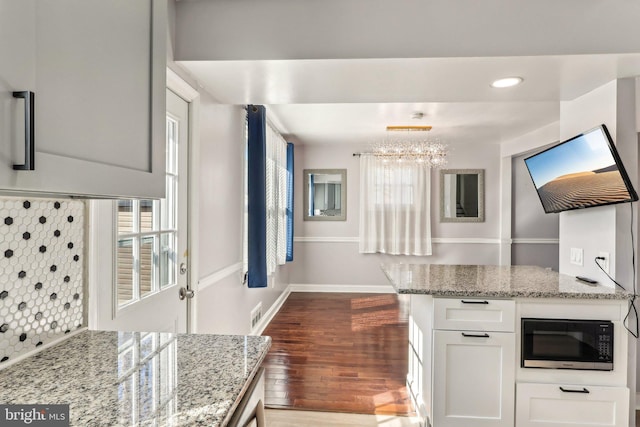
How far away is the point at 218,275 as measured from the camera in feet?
8.21

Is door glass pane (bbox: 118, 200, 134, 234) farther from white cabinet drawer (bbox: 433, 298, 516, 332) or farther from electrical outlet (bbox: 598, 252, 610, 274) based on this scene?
electrical outlet (bbox: 598, 252, 610, 274)

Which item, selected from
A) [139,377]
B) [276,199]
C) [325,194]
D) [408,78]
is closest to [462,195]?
[325,194]

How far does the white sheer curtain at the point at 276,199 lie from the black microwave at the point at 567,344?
2410 mm

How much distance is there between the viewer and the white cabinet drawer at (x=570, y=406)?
1.93 m

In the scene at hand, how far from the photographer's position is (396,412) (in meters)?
2.33

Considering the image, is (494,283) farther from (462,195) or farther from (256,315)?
(462,195)

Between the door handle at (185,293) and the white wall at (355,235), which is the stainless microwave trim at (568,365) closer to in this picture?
the door handle at (185,293)

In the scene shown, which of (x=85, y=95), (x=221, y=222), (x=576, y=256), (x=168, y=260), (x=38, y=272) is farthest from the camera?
(x=221, y=222)

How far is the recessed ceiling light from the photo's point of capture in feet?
6.70

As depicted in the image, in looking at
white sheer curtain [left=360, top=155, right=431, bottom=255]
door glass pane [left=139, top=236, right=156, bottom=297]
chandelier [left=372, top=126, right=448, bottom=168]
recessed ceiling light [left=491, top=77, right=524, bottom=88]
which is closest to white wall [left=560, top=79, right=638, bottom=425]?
recessed ceiling light [left=491, top=77, right=524, bottom=88]

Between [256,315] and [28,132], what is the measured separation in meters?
3.28

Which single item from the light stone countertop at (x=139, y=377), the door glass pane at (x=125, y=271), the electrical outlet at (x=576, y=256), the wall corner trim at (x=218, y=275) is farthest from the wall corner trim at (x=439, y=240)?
the light stone countertop at (x=139, y=377)

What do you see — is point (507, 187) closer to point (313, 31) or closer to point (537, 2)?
point (537, 2)

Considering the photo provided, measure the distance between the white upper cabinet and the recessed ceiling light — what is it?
6.06 ft
